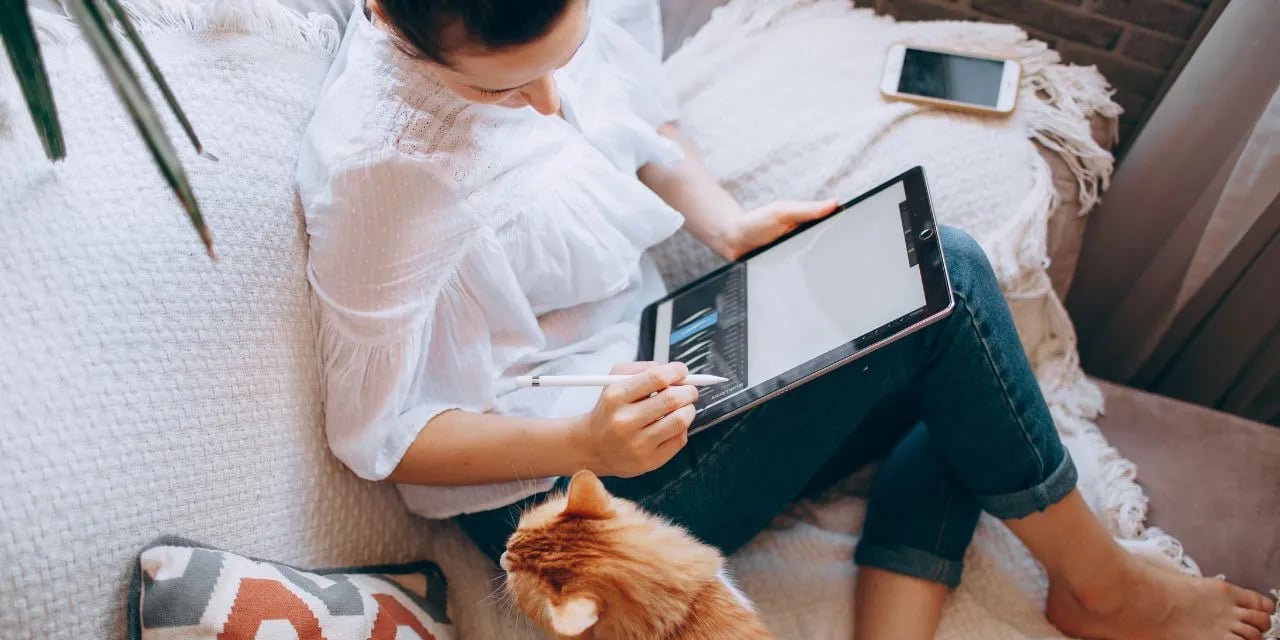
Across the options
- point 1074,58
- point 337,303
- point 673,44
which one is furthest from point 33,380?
point 1074,58

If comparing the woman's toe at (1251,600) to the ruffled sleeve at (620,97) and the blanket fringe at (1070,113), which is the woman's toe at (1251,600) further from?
the ruffled sleeve at (620,97)

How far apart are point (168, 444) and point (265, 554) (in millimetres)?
140

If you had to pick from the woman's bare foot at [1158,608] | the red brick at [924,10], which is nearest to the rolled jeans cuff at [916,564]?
the woman's bare foot at [1158,608]

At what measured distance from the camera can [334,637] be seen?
0.70m

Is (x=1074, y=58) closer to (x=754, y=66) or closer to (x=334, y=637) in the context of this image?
(x=754, y=66)

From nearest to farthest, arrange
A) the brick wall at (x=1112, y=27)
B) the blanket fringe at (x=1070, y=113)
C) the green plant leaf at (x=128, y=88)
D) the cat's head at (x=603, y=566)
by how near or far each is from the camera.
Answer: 1. the green plant leaf at (x=128, y=88)
2. the cat's head at (x=603, y=566)
3. the blanket fringe at (x=1070, y=113)
4. the brick wall at (x=1112, y=27)

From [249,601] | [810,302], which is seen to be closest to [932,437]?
[810,302]

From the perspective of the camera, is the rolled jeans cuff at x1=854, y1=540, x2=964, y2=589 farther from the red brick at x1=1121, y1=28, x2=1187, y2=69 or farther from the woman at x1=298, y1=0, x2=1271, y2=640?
the red brick at x1=1121, y1=28, x2=1187, y2=69

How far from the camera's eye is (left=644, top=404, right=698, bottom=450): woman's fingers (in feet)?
2.39

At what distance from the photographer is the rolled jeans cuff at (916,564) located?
925 mm

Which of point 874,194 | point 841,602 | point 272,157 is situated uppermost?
point 874,194

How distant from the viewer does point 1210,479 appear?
1026 millimetres

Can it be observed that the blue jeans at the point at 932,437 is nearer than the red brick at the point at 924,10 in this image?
Yes

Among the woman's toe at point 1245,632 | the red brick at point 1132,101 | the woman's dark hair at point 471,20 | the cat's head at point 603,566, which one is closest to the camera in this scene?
the woman's dark hair at point 471,20
